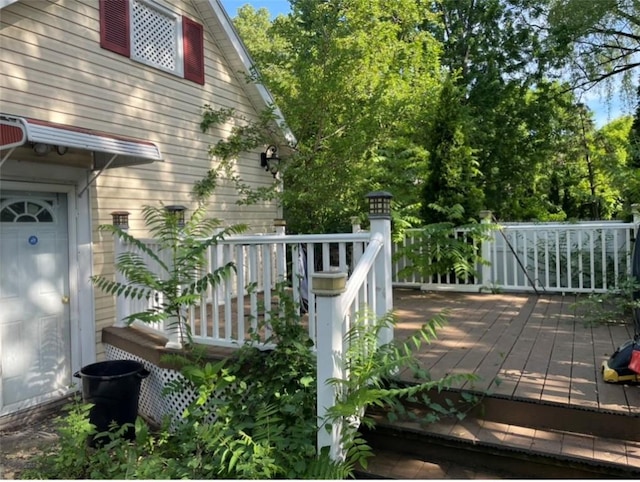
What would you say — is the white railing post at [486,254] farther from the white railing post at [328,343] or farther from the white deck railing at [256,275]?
the white railing post at [328,343]

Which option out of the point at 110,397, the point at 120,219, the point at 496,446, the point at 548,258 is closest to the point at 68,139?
the point at 120,219

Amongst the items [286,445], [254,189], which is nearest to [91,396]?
[286,445]

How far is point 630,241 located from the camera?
231 inches

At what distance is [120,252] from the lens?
4734mm

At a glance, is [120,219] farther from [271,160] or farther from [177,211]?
[271,160]

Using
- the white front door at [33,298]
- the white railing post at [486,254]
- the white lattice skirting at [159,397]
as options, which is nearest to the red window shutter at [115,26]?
the white front door at [33,298]

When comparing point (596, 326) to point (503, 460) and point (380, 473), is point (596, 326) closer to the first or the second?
point (503, 460)

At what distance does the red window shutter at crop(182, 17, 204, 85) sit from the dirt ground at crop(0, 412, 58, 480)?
4456mm

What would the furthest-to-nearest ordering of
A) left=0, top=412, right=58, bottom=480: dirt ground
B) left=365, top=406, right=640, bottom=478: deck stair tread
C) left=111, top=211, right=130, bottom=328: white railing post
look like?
1. left=111, top=211, right=130, bottom=328: white railing post
2. left=0, top=412, right=58, bottom=480: dirt ground
3. left=365, top=406, right=640, bottom=478: deck stair tread

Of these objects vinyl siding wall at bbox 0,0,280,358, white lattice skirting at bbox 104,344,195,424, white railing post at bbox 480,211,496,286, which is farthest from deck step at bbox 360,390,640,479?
white railing post at bbox 480,211,496,286

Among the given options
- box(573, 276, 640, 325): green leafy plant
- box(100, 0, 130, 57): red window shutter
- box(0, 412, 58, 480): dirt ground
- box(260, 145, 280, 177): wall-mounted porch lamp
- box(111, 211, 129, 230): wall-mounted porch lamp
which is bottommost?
box(0, 412, 58, 480): dirt ground

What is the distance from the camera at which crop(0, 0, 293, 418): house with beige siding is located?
4082 millimetres

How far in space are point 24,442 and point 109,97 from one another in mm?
3535

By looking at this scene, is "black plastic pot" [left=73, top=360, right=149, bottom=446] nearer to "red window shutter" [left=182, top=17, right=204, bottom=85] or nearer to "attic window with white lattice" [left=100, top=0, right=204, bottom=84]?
Result: "attic window with white lattice" [left=100, top=0, right=204, bottom=84]
